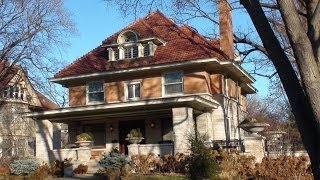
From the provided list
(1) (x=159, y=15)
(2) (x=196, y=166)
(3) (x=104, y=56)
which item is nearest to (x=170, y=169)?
(2) (x=196, y=166)

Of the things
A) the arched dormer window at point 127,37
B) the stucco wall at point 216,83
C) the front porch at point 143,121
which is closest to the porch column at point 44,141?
the front porch at point 143,121

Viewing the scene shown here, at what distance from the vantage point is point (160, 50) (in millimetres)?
29375

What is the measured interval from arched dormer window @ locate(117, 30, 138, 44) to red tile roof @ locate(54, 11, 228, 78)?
1.13 feet

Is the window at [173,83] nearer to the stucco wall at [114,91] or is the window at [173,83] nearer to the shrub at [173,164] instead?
the stucco wall at [114,91]

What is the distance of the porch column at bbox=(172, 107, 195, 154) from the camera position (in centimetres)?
2345

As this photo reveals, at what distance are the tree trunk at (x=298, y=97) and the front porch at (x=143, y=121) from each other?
16219 millimetres

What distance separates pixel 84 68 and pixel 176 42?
20.5 feet

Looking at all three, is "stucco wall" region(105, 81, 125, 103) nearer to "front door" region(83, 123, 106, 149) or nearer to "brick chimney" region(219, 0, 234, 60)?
"front door" region(83, 123, 106, 149)

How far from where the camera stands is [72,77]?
3003 centimetres

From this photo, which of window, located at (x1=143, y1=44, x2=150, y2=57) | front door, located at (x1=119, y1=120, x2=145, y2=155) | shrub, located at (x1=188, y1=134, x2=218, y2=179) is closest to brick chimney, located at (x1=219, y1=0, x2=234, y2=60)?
window, located at (x1=143, y1=44, x2=150, y2=57)

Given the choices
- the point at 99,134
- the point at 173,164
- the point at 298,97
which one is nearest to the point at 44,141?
the point at 99,134

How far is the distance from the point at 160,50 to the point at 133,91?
3.06 metres

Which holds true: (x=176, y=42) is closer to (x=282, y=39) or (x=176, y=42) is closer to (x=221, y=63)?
(x=221, y=63)

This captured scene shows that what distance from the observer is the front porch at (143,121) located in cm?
2359
